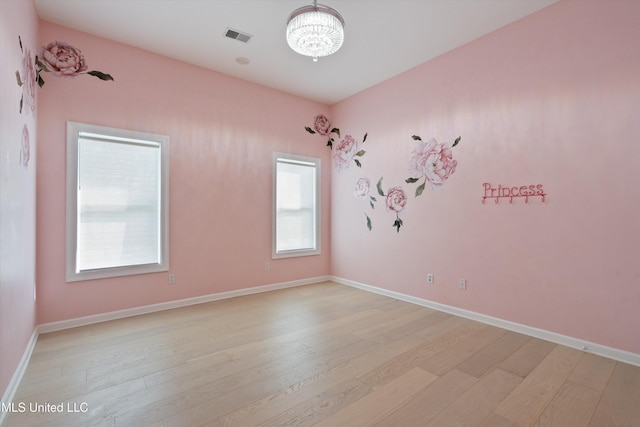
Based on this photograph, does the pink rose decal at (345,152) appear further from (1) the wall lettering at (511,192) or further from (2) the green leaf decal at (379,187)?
(1) the wall lettering at (511,192)

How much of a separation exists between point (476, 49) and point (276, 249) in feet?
12.2

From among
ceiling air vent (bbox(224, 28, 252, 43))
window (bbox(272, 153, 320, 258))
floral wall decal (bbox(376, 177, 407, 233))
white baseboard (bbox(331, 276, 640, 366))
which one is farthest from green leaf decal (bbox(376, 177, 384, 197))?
ceiling air vent (bbox(224, 28, 252, 43))

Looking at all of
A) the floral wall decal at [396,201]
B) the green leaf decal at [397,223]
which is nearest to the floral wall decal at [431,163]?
the floral wall decal at [396,201]

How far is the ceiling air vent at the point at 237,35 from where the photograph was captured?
3223mm

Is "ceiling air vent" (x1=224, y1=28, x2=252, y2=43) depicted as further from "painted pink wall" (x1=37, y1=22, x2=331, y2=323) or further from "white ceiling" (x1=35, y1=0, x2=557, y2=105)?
"painted pink wall" (x1=37, y1=22, x2=331, y2=323)

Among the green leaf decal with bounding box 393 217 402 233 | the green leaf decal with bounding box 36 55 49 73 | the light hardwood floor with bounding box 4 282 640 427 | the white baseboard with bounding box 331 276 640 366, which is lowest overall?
the light hardwood floor with bounding box 4 282 640 427

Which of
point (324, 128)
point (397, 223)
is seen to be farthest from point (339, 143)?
point (397, 223)

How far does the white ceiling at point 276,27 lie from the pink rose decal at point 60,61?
0.25m

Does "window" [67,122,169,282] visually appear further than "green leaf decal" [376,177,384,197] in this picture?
No

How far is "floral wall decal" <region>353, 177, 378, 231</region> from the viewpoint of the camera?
4.63m

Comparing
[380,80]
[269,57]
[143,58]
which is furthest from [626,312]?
[143,58]

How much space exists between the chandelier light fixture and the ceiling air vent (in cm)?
97

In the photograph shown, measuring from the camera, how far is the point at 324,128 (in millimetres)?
5281

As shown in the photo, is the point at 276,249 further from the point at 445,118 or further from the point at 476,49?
the point at 476,49
